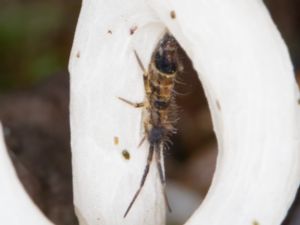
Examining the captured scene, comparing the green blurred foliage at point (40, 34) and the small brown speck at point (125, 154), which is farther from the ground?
the green blurred foliage at point (40, 34)

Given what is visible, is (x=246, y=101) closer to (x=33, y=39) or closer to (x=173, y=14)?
(x=173, y=14)

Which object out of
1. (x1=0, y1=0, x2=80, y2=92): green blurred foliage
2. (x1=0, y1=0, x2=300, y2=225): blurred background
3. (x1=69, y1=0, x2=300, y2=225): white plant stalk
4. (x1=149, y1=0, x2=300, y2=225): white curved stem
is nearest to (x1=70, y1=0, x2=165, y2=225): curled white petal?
(x1=69, y1=0, x2=300, y2=225): white plant stalk

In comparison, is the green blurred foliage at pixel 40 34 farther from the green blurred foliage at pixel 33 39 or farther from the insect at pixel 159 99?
the insect at pixel 159 99

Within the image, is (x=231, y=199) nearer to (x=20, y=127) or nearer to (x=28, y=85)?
(x=20, y=127)

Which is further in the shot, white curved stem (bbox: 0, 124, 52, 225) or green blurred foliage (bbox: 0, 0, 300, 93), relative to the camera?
green blurred foliage (bbox: 0, 0, 300, 93)

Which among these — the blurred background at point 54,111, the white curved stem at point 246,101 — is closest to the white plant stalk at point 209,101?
the white curved stem at point 246,101

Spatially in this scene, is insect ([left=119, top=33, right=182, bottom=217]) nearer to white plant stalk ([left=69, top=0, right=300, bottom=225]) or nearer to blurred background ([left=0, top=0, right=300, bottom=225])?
white plant stalk ([left=69, top=0, right=300, bottom=225])

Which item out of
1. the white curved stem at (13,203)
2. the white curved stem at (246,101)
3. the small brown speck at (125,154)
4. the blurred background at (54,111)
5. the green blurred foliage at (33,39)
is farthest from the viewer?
the green blurred foliage at (33,39)
